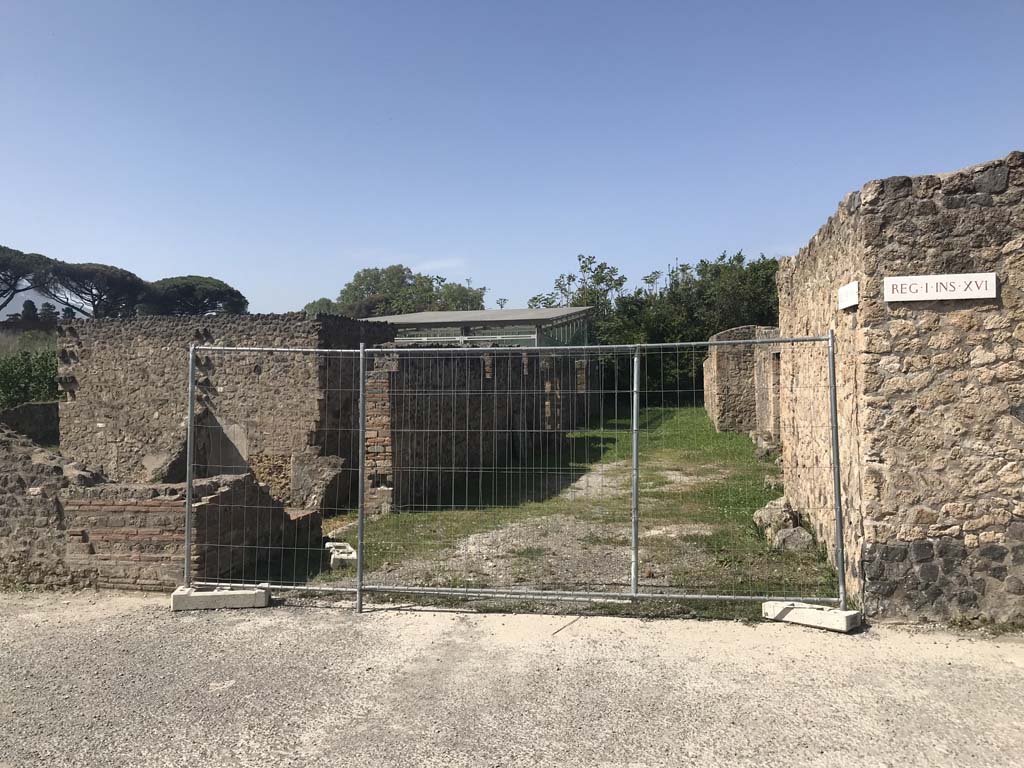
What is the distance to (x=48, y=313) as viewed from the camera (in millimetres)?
45094

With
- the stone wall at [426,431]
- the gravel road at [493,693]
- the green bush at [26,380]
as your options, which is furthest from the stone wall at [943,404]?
the green bush at [26,380]

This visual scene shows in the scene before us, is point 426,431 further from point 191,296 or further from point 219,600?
point 191,296

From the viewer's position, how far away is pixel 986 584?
5.07m

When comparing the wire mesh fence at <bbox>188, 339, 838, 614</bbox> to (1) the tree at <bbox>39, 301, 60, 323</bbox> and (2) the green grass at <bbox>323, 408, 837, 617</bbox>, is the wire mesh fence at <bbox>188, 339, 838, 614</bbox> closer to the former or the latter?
(2) the green grass at <bbox>323, 408, 837, 617</bbox>

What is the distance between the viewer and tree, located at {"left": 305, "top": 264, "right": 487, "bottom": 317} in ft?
216

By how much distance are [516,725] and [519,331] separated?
2305 centimetres

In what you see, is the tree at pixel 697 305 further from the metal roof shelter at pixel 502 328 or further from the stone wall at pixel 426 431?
the stone wall at pixel 426 431

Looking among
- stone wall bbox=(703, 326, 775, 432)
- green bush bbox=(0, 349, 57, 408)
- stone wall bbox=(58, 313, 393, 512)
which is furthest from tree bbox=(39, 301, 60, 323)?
stone wall bbox=(703, 326, 775, 432)

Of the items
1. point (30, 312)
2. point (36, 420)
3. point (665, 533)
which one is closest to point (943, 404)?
point (665, 533)

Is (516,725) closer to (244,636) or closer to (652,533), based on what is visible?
(244,636)

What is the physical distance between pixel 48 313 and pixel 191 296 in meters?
13.1

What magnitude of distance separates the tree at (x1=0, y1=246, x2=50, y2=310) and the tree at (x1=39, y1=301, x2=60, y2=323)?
2.07 m

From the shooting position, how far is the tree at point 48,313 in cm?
4350

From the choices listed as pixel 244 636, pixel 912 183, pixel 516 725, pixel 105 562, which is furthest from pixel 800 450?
pixel 105 562
